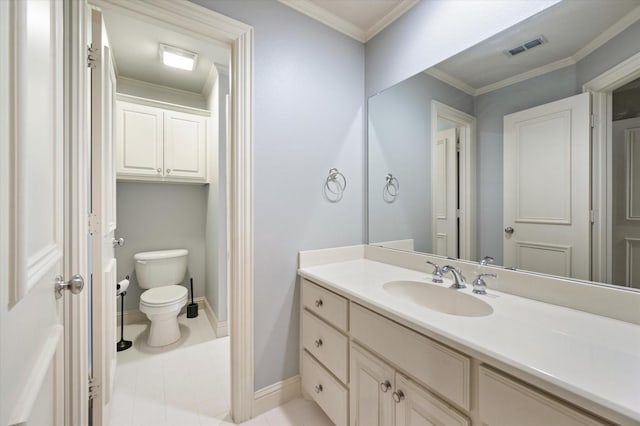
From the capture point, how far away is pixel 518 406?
649mm

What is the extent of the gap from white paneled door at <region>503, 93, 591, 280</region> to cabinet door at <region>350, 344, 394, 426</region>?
75 centimetres

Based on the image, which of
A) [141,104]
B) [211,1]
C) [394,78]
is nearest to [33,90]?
[211,1]

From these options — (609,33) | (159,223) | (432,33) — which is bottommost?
(159,223)

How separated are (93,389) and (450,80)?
7.68ft

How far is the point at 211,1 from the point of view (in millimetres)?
1353

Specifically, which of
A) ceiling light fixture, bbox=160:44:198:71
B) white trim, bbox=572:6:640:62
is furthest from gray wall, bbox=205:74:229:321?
white trim, bbox=572:6:640:62

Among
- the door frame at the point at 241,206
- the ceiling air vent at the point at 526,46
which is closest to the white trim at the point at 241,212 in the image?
the door frame at the point at 241,206

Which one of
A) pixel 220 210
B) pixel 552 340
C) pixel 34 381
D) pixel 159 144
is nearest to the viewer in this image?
pixel 34 381

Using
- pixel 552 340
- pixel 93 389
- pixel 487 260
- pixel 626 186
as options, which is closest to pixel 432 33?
pixel 626 186

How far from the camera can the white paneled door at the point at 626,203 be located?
35.0 inches

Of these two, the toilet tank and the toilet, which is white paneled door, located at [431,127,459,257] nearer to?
the toilet

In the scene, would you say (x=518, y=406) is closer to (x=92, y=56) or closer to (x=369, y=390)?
(x=369, y=390)

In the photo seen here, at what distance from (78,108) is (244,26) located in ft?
2.90

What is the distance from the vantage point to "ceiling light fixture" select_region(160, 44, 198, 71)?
7.16ft
